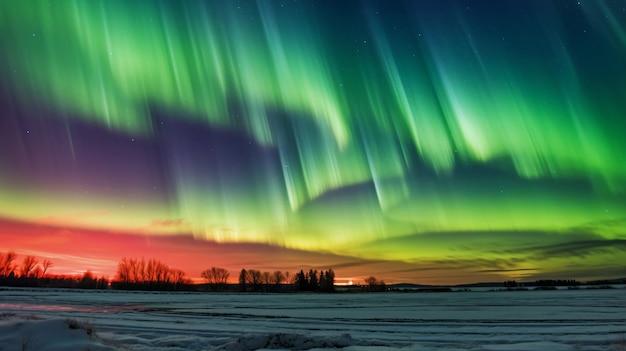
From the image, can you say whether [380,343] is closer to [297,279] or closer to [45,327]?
[45,327]

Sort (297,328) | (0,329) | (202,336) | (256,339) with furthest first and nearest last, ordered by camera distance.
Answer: (297,328), (202,336), (256,339), (0,329)

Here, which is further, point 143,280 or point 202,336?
point 143,280

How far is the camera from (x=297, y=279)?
173m

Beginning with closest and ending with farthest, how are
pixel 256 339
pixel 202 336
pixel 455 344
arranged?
pixel 256 339 → pixel 455 344 → pixel 202 336

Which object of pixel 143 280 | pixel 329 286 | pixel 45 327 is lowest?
pixel 329 286

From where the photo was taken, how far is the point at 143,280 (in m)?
176

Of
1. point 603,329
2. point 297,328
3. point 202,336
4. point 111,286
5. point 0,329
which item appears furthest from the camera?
point 111,286

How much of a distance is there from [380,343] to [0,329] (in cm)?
1324

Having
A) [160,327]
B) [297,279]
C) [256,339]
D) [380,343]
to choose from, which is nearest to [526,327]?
[380,343]

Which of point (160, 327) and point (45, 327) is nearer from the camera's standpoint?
point (45, 327)

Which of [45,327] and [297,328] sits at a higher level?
[45,327]

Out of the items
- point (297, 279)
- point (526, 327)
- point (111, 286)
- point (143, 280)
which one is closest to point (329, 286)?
point (297, 279)

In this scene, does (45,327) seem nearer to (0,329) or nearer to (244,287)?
(0,329)

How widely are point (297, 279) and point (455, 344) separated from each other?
162356mm
